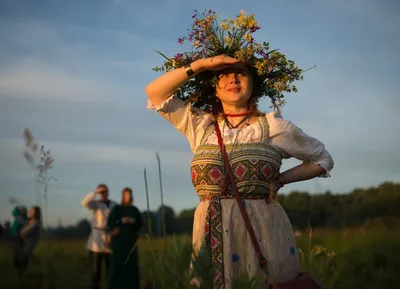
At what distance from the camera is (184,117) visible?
3.90m

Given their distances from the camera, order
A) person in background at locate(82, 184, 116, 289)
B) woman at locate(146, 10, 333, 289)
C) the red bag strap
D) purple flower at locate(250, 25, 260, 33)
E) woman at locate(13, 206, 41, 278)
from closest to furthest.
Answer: person in background at locate(82, 184, 116, 289), woman at locate(13, 206, 41, 278), the red bag strap, woman at locate(146, 10, 333, 289), purple flower at locate(250, 25, 260, 33)

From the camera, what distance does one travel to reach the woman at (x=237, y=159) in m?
3.53

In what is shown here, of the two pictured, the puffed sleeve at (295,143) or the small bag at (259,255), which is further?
the puffed sleeve at (295,143)

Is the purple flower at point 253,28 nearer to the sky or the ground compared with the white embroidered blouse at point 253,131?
nearer to the sky

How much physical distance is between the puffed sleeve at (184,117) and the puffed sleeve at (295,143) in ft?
1.55

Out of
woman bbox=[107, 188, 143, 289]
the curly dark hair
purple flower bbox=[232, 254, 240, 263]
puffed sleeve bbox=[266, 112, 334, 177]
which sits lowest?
purple flower bbox=[232, 254, 240, 263]

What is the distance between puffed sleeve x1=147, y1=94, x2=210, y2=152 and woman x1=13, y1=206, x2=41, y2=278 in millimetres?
2629

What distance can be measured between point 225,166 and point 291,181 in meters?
0.63

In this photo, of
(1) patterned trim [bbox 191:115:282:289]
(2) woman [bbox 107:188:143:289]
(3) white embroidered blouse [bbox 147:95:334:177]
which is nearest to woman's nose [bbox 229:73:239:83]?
(3) white embroidered blouse [bbox 147:95:334:177]

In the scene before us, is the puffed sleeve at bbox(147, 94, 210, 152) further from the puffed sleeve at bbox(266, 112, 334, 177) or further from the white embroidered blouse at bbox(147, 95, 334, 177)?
the puffed sleeve at bbox(266, 112, 334, 177)

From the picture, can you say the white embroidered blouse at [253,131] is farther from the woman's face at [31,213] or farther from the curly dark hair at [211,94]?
the woman's face at [31,213]

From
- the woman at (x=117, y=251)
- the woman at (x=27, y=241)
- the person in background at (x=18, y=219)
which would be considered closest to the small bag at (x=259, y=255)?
the woman at (x=117, y=251)

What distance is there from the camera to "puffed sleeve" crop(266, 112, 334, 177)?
12.7 feet

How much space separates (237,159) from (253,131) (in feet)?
0.94
